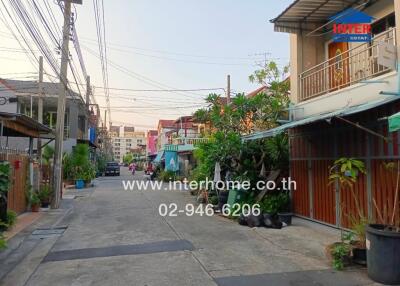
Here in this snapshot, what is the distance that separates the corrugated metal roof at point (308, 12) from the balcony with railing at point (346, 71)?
1317 mm

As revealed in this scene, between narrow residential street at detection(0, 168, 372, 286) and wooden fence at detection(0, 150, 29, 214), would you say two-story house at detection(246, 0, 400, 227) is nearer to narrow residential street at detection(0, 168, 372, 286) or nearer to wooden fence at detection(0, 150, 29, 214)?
narrow residential street at detection(0, 168, 372, 286)

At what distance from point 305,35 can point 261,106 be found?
3.40m

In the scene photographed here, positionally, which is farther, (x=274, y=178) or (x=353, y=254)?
(x=274, y=178)

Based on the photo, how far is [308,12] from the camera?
11.1 metres

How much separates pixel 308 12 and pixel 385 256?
25.5 feet

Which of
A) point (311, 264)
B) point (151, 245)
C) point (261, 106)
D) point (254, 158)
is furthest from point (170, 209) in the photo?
point (311, 264)

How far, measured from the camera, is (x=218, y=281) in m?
5.82

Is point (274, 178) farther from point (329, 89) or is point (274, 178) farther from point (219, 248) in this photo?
point (219, 248)

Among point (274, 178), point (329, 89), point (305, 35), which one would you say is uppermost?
point (305, 35)

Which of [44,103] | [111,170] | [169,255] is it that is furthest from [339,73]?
[111,170]

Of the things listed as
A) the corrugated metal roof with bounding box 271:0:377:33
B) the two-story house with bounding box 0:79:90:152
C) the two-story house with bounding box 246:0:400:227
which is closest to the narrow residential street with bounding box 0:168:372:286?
the two-story house with bounding box 246:0:400:227

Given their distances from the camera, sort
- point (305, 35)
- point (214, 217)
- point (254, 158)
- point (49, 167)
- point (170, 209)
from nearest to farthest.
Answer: point (305, 35) < point (214, 217) < point (254, 158) < point (170, 209) < point (49, 167)

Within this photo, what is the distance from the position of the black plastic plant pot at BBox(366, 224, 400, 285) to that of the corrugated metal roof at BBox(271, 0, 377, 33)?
6683 mm

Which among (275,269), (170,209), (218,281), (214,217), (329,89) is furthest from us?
(170,209)
